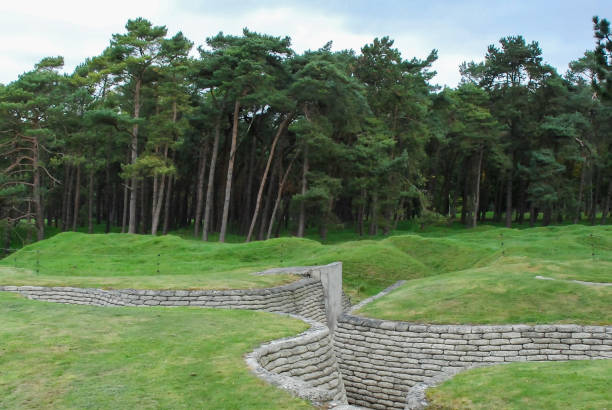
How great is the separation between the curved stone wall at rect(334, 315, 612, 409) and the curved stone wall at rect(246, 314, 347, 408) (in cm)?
243

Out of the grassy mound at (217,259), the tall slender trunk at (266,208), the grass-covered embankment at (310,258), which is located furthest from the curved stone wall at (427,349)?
the tall slender trunk at (266,208)

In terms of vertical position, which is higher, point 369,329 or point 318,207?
point 318,207

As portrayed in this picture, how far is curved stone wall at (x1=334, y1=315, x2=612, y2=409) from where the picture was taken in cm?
1020

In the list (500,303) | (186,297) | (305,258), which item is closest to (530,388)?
(500,303)

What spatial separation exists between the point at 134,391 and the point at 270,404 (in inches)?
63.7

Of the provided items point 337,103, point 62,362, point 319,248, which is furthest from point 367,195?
point 62,362

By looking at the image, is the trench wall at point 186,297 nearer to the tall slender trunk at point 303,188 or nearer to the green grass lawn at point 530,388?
the green grass lawn at point 530,388

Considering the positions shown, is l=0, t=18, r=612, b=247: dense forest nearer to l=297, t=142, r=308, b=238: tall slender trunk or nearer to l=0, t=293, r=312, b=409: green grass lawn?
l=297, t=142, r=308, b=238: tall slender trunk

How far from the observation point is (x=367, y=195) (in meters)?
36.3

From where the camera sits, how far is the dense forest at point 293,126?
30766mm

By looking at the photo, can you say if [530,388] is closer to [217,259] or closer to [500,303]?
[500,303]

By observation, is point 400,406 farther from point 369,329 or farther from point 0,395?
point 0,395

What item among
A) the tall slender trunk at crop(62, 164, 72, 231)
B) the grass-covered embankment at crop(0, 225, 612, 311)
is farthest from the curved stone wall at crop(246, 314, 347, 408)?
the tall slender trunk at crop(62, 164, 72, 231)

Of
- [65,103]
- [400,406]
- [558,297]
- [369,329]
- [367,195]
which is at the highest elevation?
[65,103]
